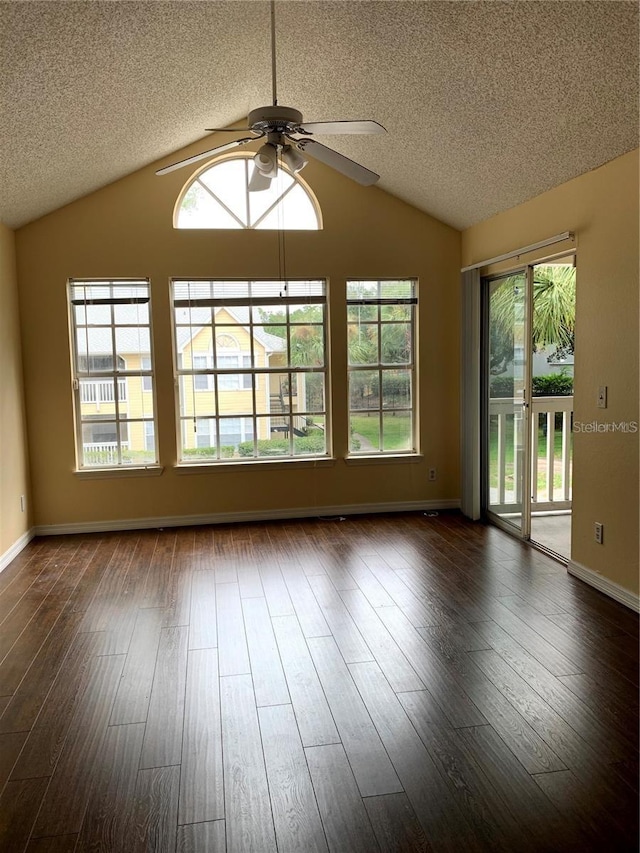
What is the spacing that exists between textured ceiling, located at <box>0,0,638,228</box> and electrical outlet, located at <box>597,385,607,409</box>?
130 centimetres

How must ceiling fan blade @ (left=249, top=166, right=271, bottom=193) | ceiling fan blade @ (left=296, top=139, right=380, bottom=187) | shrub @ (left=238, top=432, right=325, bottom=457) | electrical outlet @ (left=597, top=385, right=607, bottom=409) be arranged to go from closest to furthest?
ceiling fan blade @ (left=296, top=139, right=380, bottom=187)
ceiling fan blade @ (left=249, top=166, right=271, bottom=193)
electrical outlet @ (left=597, top=385, right=607, bottom=409)
shrub @ (left=238, top=432, right=325, bottom=457)

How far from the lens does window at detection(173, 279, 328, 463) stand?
560 centimetres

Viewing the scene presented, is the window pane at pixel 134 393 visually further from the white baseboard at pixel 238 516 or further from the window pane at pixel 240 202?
the window pane at pixel 240 202

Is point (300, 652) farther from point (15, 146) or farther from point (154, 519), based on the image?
point (15, 146)

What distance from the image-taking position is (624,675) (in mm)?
2865

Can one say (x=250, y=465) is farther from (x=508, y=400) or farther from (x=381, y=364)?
(x=508, y=400)

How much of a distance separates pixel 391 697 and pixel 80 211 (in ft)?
14.6

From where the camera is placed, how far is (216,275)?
552 cm

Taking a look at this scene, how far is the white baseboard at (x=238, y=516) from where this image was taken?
552 cm

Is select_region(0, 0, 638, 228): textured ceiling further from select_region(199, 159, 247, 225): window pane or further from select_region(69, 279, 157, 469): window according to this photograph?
select_region(69, 279, 157, 469): window

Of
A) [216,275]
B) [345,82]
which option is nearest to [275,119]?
[345,82]

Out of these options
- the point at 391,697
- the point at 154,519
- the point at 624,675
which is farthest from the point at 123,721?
the point at 154,519

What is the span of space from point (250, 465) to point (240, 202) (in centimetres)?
226

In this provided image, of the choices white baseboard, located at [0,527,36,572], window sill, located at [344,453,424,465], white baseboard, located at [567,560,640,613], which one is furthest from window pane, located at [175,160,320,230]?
white baseboard, located at [567,560,640,613]
